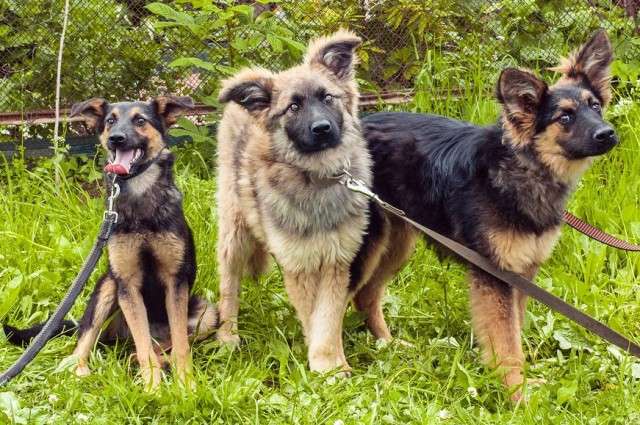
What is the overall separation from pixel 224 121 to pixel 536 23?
3.15 meters

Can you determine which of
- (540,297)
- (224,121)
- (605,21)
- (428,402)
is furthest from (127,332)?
(605,21)

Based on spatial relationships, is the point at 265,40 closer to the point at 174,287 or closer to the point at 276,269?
the point at 276,269

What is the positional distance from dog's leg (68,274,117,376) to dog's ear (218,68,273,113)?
1072 mm

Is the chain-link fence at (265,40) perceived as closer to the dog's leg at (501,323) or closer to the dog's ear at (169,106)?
the dog's ear at (169,106)

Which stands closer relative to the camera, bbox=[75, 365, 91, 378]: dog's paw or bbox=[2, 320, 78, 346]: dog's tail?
bbox=[75, 365, 91, 378]: dog's paw

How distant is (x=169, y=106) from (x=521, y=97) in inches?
65.6

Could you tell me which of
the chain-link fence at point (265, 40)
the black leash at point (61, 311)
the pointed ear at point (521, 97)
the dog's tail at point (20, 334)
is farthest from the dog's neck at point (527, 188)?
the chain-link fence at point (265, 40)

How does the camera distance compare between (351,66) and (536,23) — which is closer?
(351,66)

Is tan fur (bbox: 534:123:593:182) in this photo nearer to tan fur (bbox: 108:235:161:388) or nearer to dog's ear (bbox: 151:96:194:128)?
dog's ear (bbox: 151:96:194:128)

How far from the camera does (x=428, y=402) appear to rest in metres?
3.65

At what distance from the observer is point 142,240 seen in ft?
12.6

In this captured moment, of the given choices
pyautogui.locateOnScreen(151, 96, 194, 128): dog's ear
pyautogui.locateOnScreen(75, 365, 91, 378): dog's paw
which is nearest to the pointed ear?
pyautogui.locateOnScreen(151, 96, 194, 128): dog's ear

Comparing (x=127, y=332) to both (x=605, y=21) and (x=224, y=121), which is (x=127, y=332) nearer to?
(x=224, y=121)

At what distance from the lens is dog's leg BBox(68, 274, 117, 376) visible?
3948 mm
